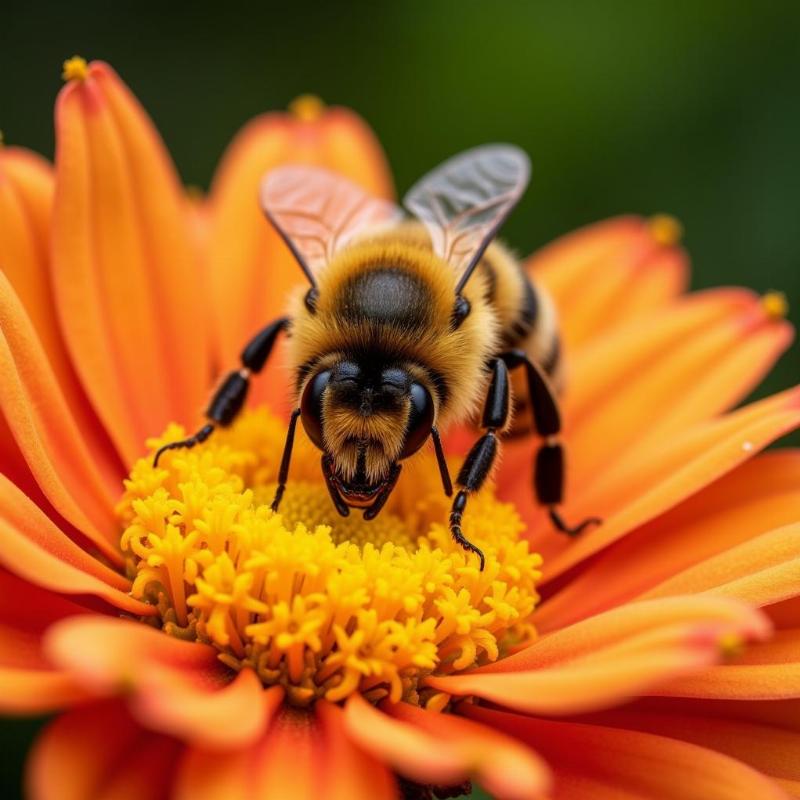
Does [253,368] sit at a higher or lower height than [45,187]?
lower

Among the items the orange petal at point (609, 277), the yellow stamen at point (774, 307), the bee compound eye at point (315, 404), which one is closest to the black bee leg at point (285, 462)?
the bee compound eye at point (315, 404)

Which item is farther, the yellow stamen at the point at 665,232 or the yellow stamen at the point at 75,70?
the yellow stamen at the point at 665,232

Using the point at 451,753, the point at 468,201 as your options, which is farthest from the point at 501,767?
the point at 468,201

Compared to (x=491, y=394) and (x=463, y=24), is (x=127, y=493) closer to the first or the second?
(x=491, y=394)

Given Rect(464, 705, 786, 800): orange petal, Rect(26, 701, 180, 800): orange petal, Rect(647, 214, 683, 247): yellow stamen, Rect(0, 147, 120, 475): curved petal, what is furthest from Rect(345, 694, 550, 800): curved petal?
Rect(647, 214, 683, 247): yellow stamen

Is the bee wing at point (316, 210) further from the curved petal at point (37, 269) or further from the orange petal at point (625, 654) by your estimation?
the orange petal at point (625, 654)

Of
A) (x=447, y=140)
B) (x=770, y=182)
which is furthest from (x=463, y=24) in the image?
(x=770, y=182)
